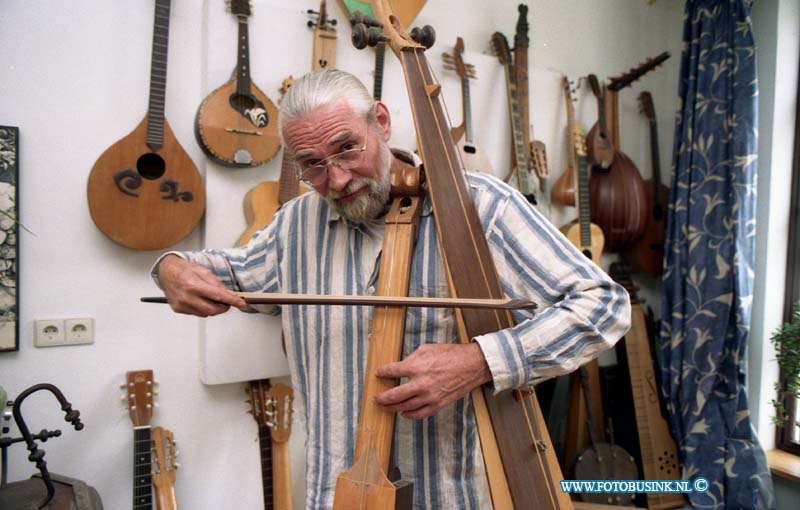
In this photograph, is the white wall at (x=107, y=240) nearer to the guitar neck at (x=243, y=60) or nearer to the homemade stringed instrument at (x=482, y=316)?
the guitar neck at (x=243, y=60)

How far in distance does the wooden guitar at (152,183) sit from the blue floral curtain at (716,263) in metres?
1.96

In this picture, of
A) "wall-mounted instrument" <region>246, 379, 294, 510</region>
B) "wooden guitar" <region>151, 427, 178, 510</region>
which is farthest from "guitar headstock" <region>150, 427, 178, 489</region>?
"wall-mounted instrument" <region>246, 379, 294, 510</region>

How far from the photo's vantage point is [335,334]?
99 cm

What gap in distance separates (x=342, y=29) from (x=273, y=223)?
3.30 ft

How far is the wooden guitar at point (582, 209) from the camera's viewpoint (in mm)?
2121

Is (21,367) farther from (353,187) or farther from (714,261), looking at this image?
(714,261)

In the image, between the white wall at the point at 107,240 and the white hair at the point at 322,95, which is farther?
the white wall at the point at 107,240

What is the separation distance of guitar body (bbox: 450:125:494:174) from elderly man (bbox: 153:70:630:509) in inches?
36.5

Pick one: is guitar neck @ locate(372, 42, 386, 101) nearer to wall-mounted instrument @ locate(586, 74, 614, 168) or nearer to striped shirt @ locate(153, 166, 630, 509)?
striped shirt @ locate(153, 166, 630, 509)

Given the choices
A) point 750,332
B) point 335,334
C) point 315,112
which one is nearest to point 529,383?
point 335,334

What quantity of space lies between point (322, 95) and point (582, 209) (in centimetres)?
153

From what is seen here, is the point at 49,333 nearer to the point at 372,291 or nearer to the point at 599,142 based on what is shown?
the point at 372,291

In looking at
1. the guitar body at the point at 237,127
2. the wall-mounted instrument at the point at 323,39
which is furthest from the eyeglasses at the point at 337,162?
the wall-mounted instrument at the point at 323,39

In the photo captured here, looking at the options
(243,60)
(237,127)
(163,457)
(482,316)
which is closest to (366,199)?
(482,316)
